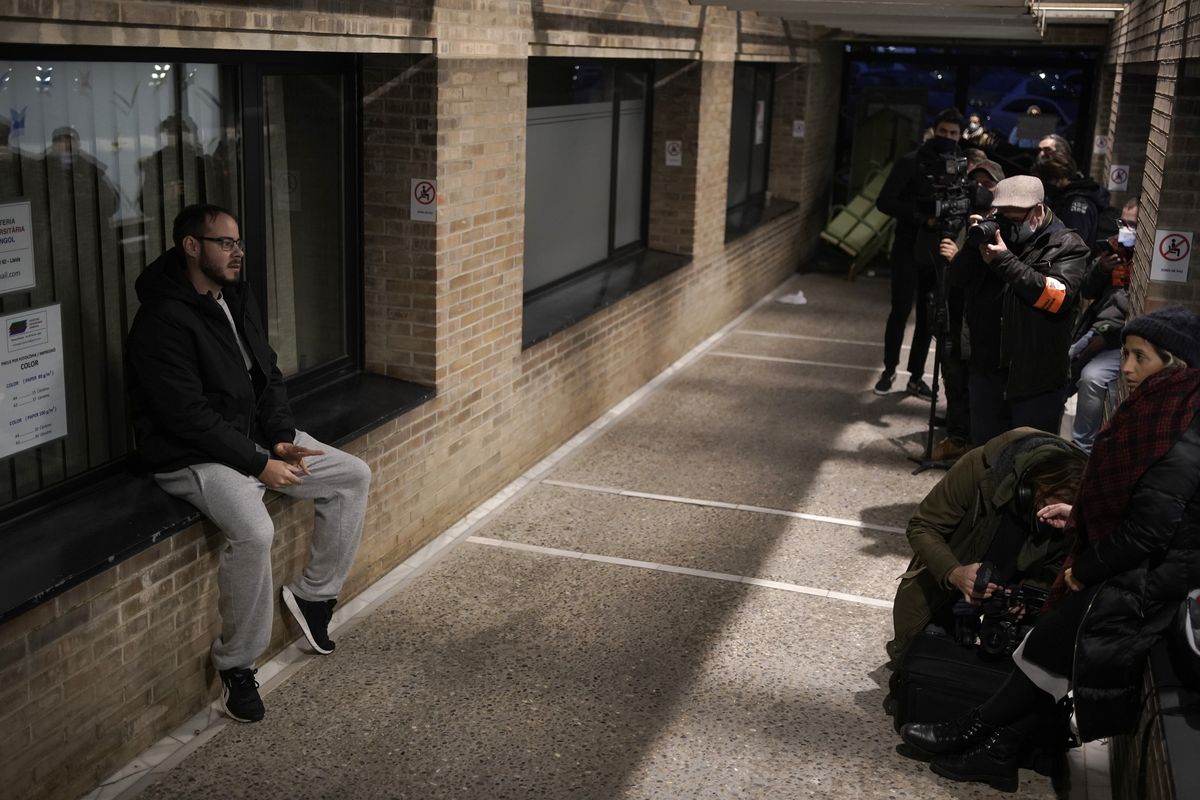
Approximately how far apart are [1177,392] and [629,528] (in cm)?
352

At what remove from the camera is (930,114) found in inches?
653

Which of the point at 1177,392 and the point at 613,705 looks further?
the point at 613,705

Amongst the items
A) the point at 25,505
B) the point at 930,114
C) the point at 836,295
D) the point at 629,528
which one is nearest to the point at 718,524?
the point at 629,528

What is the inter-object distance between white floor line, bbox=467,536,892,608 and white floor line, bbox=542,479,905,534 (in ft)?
3.12

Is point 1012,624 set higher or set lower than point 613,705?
higher

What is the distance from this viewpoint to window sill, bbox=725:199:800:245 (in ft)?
40.9

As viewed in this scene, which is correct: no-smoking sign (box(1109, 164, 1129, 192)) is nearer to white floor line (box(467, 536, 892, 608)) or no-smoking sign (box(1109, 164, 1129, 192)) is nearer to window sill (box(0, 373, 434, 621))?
white floor line (box(467, 536, 892, 608))

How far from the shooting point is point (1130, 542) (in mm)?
3797

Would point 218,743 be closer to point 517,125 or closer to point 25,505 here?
point 25,505

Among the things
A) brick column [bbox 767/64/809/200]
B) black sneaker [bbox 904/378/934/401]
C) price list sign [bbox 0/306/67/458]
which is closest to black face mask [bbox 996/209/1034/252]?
black sneaker [bbox 904/378/934/401]

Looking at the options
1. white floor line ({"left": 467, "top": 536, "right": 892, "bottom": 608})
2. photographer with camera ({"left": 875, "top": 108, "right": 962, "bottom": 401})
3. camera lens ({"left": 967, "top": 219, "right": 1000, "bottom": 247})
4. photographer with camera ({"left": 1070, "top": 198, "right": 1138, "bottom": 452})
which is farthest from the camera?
photographer with camera ({"left": 875, "top": 108, "right": 962, "bottom": 401})

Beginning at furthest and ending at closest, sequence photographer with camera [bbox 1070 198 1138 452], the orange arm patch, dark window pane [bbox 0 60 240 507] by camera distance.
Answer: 1. photographer with camera [bbox 1070 198 1138 452]
2. the orange arm patch
3. dark window pane [bbox 0 60 240 507]

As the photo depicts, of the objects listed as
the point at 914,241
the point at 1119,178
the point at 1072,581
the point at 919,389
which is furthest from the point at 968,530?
the point at 1119,178

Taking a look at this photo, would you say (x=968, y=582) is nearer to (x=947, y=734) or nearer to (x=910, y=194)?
(x=947, y=734)
